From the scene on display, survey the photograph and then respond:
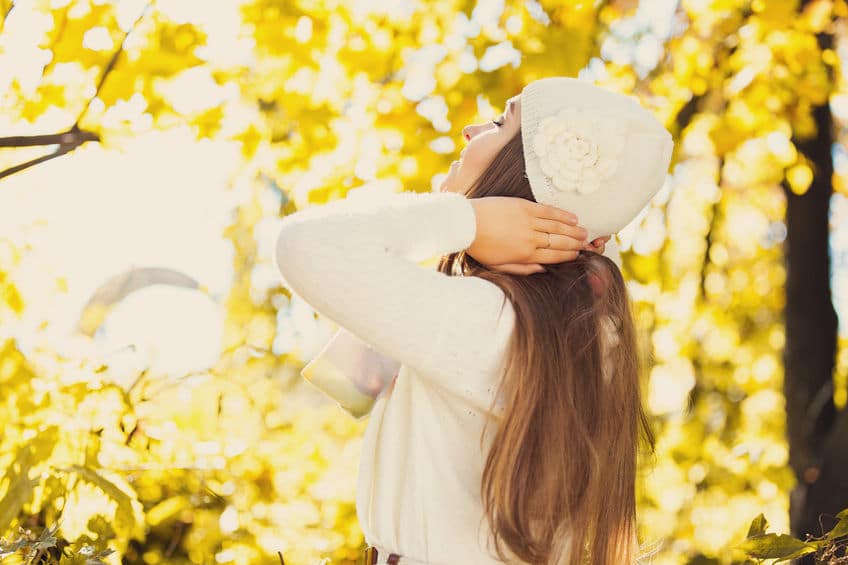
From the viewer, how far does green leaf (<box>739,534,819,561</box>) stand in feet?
5.66

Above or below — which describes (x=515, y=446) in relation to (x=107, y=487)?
above

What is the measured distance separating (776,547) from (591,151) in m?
0.82

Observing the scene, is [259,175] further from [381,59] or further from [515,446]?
[515,446]

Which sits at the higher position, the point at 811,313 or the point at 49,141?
the point at 49,141

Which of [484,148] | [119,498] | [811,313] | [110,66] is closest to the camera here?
[484,148]

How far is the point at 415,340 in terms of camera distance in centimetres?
137

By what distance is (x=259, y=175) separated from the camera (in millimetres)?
3500

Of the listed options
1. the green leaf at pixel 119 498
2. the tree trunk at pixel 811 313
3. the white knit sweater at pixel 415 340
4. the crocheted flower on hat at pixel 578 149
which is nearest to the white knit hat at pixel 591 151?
the crocheted flower on hat at pixel 578 149

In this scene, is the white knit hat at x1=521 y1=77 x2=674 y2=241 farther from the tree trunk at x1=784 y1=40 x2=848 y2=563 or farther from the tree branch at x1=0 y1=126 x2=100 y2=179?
the tree trunk at x1=784 y1=40 x2=848 y2=563

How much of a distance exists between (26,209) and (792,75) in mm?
2903

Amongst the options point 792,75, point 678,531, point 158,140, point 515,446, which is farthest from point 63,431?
point 678,531

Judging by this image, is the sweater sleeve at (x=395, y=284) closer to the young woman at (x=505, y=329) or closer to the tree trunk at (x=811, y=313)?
the young woman at (x=505, y=329)

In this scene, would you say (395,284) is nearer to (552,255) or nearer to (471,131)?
(552,255)

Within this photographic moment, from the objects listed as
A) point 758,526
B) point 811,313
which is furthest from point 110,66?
point 811,313
